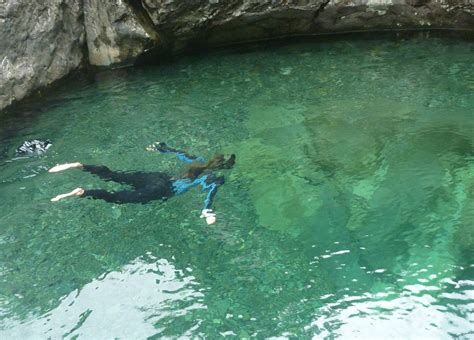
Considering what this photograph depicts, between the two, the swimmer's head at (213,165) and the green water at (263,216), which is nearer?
the green water at (263,216)

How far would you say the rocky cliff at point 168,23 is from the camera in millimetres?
10055

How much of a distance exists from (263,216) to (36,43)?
21.6ft

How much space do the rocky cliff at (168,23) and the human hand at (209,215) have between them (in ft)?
18.3

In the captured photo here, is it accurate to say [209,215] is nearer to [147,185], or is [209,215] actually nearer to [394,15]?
[147,185]

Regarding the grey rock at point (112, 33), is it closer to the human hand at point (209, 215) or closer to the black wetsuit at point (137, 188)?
the black wetsuit at point (137, 188)

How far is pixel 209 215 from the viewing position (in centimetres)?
609

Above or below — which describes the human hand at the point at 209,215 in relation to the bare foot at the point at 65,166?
below

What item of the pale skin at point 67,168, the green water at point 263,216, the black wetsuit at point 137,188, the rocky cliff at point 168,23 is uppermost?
the rocky cliff at point 168,23

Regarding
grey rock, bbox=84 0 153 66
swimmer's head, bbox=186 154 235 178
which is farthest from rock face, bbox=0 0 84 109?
swimmer's head, bbox=186 154 235 178

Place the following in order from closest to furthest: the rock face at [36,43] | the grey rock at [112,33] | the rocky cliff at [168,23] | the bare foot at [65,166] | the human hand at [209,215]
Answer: the human hand at [209,215], the bare foot at [65,166], the rock face at [36,43], the rocky cliff at [168,23], the grey rock at [112,33]

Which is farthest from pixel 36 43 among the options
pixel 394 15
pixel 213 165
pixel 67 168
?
pixel 394 15

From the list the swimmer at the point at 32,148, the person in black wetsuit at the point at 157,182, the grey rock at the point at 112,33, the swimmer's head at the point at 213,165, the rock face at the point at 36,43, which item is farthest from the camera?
the grey rock at the point at 112,33

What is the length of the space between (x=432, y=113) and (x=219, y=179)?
157 inches

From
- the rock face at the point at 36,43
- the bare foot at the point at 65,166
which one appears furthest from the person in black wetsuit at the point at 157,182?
the rock face at the point at 36,43
